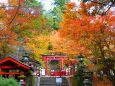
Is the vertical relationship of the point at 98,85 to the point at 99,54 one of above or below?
below

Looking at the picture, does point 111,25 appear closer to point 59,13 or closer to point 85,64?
point 85,64

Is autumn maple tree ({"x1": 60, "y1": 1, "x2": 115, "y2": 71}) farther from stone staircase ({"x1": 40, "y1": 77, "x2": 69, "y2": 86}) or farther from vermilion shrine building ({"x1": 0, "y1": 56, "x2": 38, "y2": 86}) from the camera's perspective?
stone staircase ({"x1": 40, "y1": 77, "x2": 69, "y2": 86})

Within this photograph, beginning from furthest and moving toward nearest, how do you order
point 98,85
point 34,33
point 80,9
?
point 34,33 → point 98,85 → point 80,9

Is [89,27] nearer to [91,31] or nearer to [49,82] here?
[91,31]

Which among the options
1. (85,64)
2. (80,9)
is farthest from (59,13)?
(80,9)

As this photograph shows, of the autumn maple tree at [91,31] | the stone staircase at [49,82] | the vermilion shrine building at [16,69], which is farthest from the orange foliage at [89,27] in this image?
the stone staircase at [49,82]

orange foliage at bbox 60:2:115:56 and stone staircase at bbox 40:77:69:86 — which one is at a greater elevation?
orange foliage at bbox 60:2:115:56

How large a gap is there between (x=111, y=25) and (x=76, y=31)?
2.41m

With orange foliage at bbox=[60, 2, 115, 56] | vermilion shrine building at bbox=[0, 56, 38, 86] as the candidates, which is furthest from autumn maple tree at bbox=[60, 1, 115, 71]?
vermilion shrine building at bbox=[0, 56, 38, 86]

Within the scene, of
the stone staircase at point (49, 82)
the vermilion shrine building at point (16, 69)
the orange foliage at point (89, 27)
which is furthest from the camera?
the stone staircase at point (49, 82)

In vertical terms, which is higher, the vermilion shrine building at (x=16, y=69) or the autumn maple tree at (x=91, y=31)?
the autumn maple tree at (x=91, y=31)

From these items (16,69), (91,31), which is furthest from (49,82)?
(91,31)

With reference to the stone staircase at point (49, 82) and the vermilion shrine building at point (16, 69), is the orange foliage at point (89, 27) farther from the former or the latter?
the stone staircase at point (49, 82)

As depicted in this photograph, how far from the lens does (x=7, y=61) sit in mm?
23469
